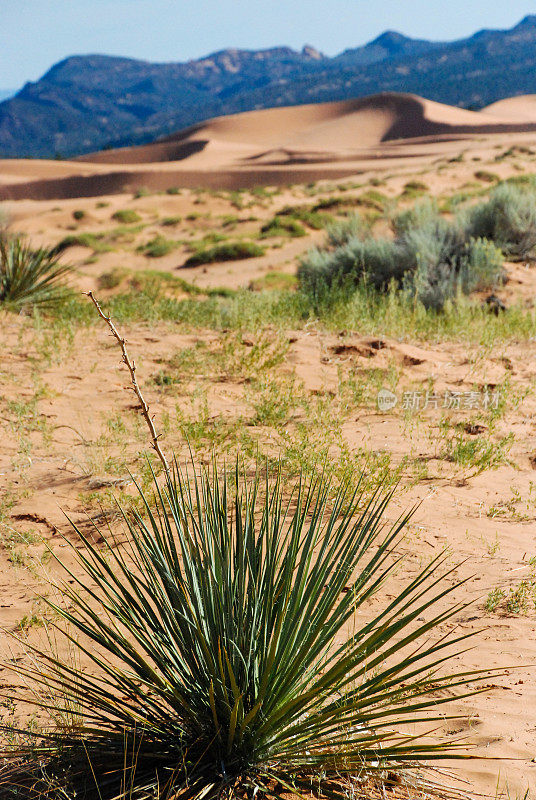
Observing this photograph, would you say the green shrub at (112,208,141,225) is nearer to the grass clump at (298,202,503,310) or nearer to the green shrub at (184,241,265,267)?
the green shrub at (184,241,265,267)

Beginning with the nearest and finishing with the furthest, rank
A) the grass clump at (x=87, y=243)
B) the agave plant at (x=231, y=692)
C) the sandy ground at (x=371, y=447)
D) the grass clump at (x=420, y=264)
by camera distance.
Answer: the agave plant at (x=231, y=692)
the sandy ground at (x=371, y=447)
the grass clump at (x=420, y=264)
the grass clump at (x=87, y=243)

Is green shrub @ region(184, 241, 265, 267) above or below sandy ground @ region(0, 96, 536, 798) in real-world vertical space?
above

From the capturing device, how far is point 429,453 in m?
4.49

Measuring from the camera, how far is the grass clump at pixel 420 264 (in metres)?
8.86

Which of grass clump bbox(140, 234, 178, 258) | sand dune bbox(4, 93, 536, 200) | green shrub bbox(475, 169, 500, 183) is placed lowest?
grass clump bbox(140, 234, 178, 258)

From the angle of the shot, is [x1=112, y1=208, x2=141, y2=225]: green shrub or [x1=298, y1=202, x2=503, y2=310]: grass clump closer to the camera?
[x1=298, y1=202, x2=503, y2=310]: grass clump

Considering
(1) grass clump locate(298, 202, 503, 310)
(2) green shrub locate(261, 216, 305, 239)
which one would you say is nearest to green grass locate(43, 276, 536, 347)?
(1) grass clump locate(298, 202, 503, 310)

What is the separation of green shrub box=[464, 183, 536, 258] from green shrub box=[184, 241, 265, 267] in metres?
7.17

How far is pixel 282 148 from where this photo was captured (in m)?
62.8

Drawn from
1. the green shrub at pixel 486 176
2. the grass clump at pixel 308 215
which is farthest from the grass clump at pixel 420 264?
the green shrub at pixel 486 176

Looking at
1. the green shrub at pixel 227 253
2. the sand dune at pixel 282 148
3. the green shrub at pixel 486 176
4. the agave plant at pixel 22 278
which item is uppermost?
the sand dune at pixel 282 148

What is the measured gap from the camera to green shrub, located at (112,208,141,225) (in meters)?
25.5

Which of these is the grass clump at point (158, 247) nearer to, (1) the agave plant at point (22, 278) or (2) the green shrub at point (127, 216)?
(2) the green shrub at point (127, 216)

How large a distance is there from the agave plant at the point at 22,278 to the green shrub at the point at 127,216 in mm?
17916
